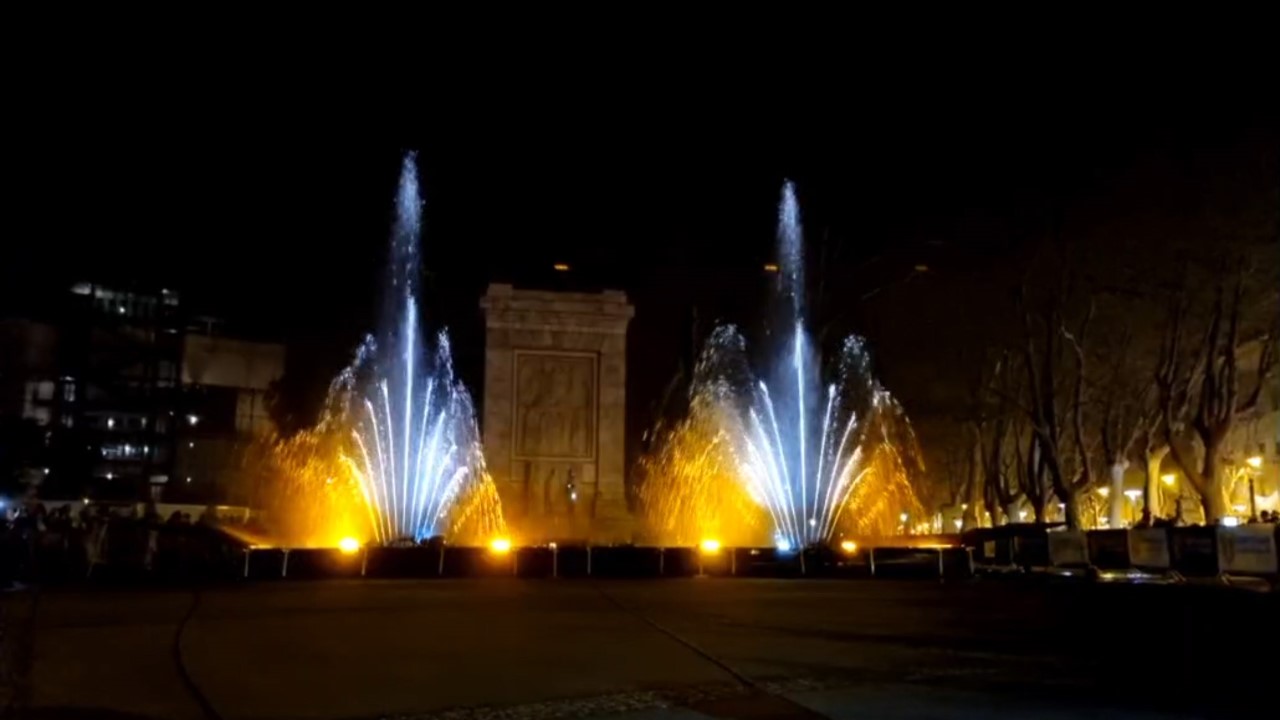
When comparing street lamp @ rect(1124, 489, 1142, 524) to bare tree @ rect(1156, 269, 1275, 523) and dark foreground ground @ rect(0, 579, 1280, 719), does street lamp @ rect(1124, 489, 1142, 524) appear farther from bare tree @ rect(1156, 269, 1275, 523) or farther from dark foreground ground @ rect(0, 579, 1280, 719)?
dark foreground ground @ rect(0, 579, 1280, 719)

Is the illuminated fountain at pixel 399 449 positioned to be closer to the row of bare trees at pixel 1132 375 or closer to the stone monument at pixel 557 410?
the stone monument at pixel 557 410

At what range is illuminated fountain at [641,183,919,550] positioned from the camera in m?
39.0

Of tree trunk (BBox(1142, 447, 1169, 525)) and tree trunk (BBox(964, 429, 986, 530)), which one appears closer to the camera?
tree trunk (BBox(1142, 447, 1169, 525))

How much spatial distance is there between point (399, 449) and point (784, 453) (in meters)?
12.1

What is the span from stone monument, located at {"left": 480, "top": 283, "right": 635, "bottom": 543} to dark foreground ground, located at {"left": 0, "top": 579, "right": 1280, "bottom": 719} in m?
17.2

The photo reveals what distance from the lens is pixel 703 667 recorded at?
11.4m

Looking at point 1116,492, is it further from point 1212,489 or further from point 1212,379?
point 1212,379

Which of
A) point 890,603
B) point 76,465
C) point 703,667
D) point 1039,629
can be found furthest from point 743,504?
point 76,465

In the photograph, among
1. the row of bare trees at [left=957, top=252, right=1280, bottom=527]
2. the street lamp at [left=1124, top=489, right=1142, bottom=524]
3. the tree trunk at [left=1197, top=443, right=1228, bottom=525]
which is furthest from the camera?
the street lamp at [left=1124, top=489, right=1142, bottom=524]

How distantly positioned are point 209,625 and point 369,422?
77.0 feet

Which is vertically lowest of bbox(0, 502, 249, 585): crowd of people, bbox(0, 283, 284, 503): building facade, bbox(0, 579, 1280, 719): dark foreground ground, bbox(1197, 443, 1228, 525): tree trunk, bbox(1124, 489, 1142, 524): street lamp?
bbox(0, 579, 1280, 719): dark foreground ground

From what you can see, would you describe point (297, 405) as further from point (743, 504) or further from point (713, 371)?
point (743, 504)

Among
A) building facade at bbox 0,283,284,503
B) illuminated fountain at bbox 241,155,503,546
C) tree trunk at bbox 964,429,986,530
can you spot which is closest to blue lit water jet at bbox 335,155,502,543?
illuminated fountain at bbox 241,155,503,546

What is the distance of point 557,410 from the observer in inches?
1563
